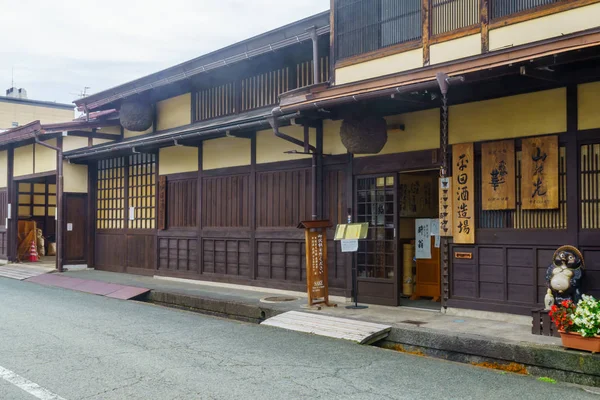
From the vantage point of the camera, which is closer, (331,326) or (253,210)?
(331,326)

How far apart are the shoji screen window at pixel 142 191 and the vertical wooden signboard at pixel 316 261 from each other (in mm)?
7990

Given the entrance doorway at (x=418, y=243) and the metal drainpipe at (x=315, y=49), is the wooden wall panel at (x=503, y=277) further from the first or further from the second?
the metal drainpipe at (x=315, y=49)

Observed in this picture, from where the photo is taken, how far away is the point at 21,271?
20.1 m

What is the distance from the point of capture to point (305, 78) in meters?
13.7

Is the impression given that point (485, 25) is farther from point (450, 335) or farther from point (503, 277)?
point (450, 335)

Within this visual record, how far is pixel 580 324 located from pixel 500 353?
115cm

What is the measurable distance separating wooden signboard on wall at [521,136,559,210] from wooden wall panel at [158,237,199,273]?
9.63 metres

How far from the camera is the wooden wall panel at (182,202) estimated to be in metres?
16.3

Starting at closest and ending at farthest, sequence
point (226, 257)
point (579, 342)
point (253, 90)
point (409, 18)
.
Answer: point (579, 342)
point (409, 18)
point (253, 90)
point (226, 257)

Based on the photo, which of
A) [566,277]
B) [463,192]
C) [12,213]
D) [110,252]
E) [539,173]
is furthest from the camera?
[12,213]

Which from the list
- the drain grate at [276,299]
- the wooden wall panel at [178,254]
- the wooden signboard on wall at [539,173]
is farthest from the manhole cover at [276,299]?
the wooden signboard on wall at [539,173]

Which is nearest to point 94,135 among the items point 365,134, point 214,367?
point 365,134

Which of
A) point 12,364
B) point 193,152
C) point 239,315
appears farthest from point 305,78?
point 12,364

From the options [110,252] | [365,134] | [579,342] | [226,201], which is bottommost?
[579,342]
